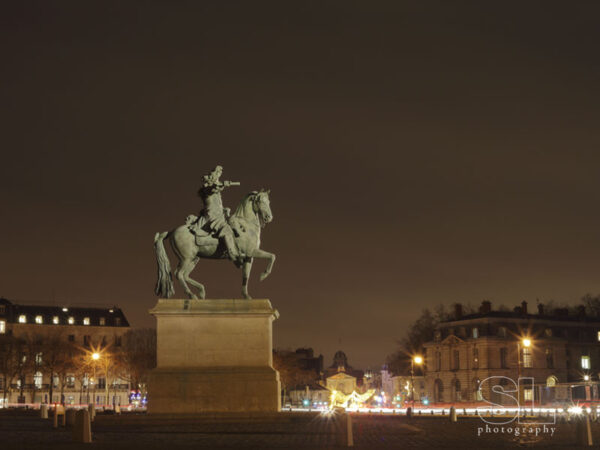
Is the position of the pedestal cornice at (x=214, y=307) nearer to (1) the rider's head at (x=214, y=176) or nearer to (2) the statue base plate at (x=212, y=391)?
(2) the statue base plate at (x=212, y=391)

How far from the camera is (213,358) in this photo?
32.1 meters

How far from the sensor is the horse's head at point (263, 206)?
1284 inches

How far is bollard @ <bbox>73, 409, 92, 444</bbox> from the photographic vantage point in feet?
75.9

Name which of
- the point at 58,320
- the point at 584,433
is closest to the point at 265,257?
the point at 584,433

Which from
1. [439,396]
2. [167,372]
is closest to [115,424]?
[167,372]

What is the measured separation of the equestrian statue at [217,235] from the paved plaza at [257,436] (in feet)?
16.5

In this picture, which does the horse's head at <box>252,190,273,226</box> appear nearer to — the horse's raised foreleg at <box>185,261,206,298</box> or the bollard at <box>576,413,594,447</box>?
the horse's raised foreleg at <box>185,261,206,298</box>

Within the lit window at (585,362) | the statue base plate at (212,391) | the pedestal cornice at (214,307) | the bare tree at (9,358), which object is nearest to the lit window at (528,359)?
the lit window at (585,362)

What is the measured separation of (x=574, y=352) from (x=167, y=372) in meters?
122

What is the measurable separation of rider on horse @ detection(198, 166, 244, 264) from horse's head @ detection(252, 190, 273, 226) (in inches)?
34.8

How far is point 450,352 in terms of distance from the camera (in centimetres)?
14788

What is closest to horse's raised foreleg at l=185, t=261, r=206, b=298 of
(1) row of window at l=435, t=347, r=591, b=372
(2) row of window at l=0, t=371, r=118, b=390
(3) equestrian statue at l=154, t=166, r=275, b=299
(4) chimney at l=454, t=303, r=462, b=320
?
(3) equestrian statue at l=154, t=166, r=275, b=299

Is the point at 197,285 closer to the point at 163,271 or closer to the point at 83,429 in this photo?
the point at 163,271

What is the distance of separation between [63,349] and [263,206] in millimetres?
94592
